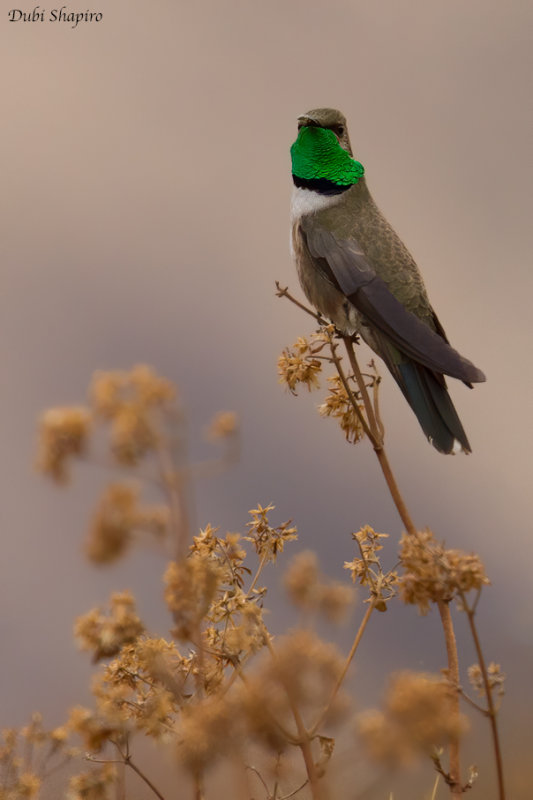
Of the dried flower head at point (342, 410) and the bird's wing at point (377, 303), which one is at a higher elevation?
the bird's wing at point (377, 303)

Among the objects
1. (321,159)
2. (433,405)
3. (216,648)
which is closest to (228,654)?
(216,648)

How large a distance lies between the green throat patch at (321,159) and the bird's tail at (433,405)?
574 mm

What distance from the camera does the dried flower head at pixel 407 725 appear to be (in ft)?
2.64

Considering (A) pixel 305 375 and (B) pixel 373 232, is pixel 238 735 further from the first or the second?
(B) pixel 373 232

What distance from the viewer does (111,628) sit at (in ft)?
3.40

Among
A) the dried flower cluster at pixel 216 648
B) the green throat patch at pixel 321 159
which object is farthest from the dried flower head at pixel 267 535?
the green throat patch at pixel 321 159

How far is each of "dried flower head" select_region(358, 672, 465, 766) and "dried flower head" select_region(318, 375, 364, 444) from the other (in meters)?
0.65

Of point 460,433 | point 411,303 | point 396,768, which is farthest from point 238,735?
point 411,303

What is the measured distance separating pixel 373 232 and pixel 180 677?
3.94 feet

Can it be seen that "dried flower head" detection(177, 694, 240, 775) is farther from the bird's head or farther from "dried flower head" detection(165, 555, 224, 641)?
the bird's head

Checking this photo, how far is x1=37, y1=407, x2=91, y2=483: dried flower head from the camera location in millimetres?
995

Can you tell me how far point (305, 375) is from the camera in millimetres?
1454

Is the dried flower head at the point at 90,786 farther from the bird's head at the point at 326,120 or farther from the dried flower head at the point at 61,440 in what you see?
the bird's head at the point at 326,120

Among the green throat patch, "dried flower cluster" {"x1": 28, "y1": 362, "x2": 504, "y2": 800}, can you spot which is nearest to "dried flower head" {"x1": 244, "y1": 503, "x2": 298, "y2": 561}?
"dried flower cluster" {"x1": 28, "y1": 362, "x2": 504, "y2": 800}
